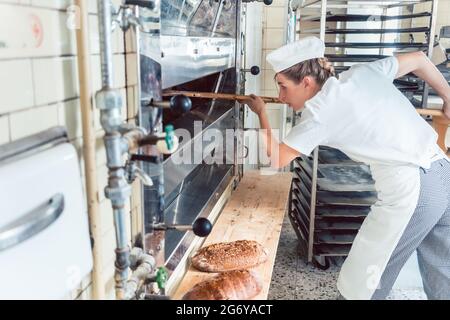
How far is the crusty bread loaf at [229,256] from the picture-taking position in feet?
4.91

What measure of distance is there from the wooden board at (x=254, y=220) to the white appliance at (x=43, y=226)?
1.91 feet

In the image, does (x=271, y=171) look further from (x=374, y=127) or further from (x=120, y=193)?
(x=120, y=193)

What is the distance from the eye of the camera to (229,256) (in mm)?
1534

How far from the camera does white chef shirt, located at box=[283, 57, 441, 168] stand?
1.61 meters

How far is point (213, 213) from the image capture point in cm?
199

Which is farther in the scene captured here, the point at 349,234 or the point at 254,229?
the point at 349,234

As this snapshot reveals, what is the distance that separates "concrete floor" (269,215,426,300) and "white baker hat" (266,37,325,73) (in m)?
1.31

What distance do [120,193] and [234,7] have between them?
1667mm

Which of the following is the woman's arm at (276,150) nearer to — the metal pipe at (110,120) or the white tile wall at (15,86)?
the metal pipe at (110,120)

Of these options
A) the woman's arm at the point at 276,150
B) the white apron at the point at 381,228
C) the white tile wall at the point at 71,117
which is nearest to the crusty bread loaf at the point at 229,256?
the woman's arm at the point at 276,150

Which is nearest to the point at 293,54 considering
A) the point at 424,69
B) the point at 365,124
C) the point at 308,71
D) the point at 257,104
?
the point at 308,71

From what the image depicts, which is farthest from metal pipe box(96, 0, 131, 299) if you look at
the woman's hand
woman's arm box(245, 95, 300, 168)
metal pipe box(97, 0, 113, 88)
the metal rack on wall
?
the metal rack on wall

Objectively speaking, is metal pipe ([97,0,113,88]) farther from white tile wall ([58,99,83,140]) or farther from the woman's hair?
the woman's hair

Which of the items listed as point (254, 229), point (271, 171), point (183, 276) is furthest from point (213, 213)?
point (271, 171)
